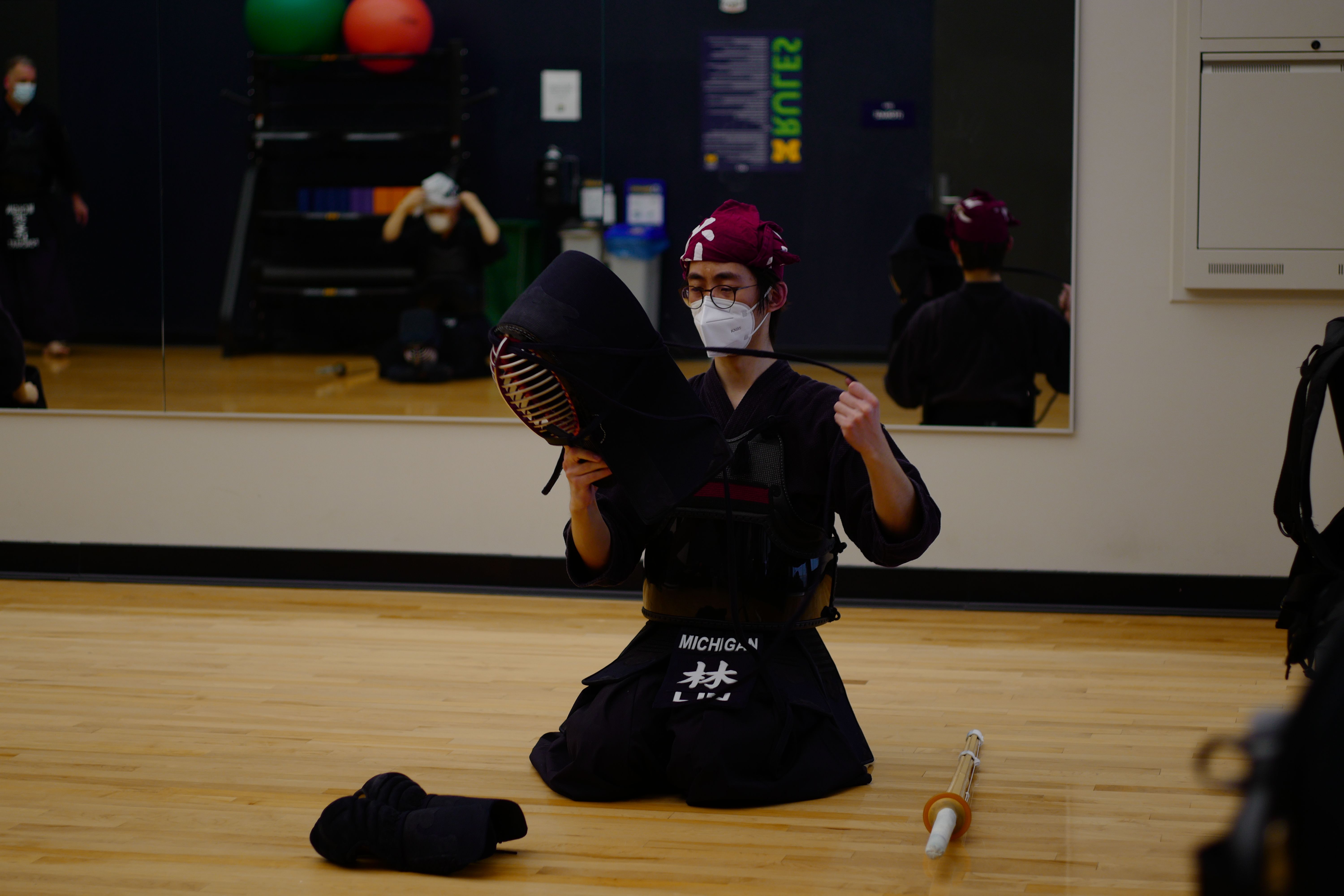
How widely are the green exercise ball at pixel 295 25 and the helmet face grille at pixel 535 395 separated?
7.56 feet

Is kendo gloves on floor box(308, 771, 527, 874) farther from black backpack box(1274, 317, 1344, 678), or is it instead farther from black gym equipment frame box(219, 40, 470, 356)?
black gym equipment frame box(219, 40, 470, 356)

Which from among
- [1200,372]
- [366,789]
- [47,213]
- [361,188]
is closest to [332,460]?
[361,188]

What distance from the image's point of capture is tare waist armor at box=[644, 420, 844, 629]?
7.38 feet

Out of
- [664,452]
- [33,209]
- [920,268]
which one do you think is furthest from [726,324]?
[33,209]

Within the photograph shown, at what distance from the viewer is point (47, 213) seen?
4.09m

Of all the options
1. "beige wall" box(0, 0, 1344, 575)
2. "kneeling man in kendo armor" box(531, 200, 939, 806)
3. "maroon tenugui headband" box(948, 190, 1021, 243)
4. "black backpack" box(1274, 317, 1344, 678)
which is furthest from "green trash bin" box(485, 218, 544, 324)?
"black backpack" box(1274, 317, 1344, 678)

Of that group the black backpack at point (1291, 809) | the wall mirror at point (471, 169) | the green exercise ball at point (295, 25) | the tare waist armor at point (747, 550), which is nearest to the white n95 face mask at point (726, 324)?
the tare waist armor at point (747, 550)

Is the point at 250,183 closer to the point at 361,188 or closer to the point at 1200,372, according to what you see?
the point at 361,188

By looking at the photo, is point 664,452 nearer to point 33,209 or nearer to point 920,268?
point 920,268

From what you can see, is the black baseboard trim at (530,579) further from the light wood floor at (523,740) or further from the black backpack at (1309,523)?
the black backpack at (1309,523)

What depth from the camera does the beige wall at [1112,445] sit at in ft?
11.8

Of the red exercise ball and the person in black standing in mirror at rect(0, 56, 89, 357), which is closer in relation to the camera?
the red exercise ball

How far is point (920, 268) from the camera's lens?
3752mm

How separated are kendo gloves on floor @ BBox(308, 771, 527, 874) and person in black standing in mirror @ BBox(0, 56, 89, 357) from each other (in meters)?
2.71
